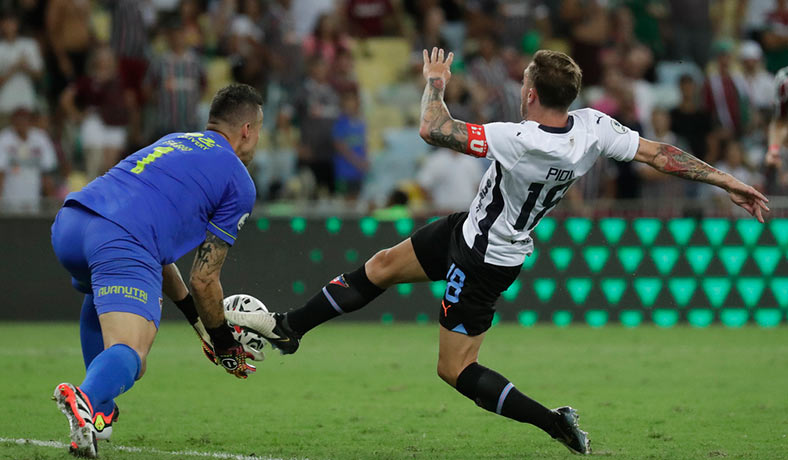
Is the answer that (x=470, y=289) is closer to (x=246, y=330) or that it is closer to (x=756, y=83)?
(x=246, y=330)

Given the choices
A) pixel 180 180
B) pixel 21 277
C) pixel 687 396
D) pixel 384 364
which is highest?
pixel 180 180

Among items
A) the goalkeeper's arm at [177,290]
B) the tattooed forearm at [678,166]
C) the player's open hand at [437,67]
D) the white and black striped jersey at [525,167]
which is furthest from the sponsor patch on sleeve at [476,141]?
the goalkeeper's arm at [177,290]

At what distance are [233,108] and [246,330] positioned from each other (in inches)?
55.1

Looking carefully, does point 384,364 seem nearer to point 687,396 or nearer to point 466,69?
point 687,396

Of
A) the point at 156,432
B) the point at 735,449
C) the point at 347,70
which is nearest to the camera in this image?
the point at 735,449

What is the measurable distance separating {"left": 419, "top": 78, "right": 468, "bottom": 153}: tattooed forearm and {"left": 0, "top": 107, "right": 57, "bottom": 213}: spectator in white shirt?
928 cm

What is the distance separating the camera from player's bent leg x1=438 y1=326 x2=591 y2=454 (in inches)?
255

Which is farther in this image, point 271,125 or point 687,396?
point 271,125

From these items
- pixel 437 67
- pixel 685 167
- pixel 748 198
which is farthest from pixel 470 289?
pixel 748 198

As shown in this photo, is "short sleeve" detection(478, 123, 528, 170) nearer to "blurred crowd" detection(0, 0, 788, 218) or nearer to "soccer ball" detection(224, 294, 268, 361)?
"soccer ball" detection(224, 294, 268, 361)

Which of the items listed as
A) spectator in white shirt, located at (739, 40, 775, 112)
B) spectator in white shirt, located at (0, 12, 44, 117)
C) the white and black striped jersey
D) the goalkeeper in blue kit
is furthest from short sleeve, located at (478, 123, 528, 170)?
spectator in white shirt, located at (739, 40, 775, 112)

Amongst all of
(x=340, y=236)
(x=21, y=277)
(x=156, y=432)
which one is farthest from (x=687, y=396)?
(x=21, y=277)

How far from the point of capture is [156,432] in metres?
7.22

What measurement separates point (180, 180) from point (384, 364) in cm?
496
